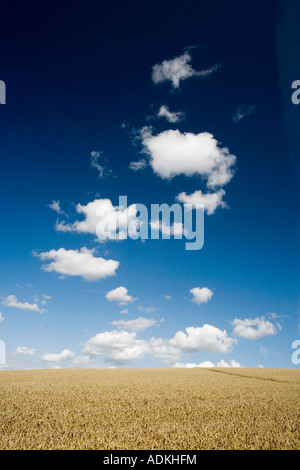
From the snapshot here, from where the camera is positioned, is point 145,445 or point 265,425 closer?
point 145,445

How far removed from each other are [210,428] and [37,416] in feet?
21.0

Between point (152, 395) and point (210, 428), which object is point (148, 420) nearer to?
point (210, 428)

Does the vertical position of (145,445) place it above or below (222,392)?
above

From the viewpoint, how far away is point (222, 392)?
1700cm

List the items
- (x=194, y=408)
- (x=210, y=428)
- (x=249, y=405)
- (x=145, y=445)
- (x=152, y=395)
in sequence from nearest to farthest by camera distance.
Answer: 1. (x=145, y=445)
2. (x=210, y=428)
3. (x=194, y=408)
4. (x=249, y=405)
5. (x=152, y=395)

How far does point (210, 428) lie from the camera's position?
375 inches
